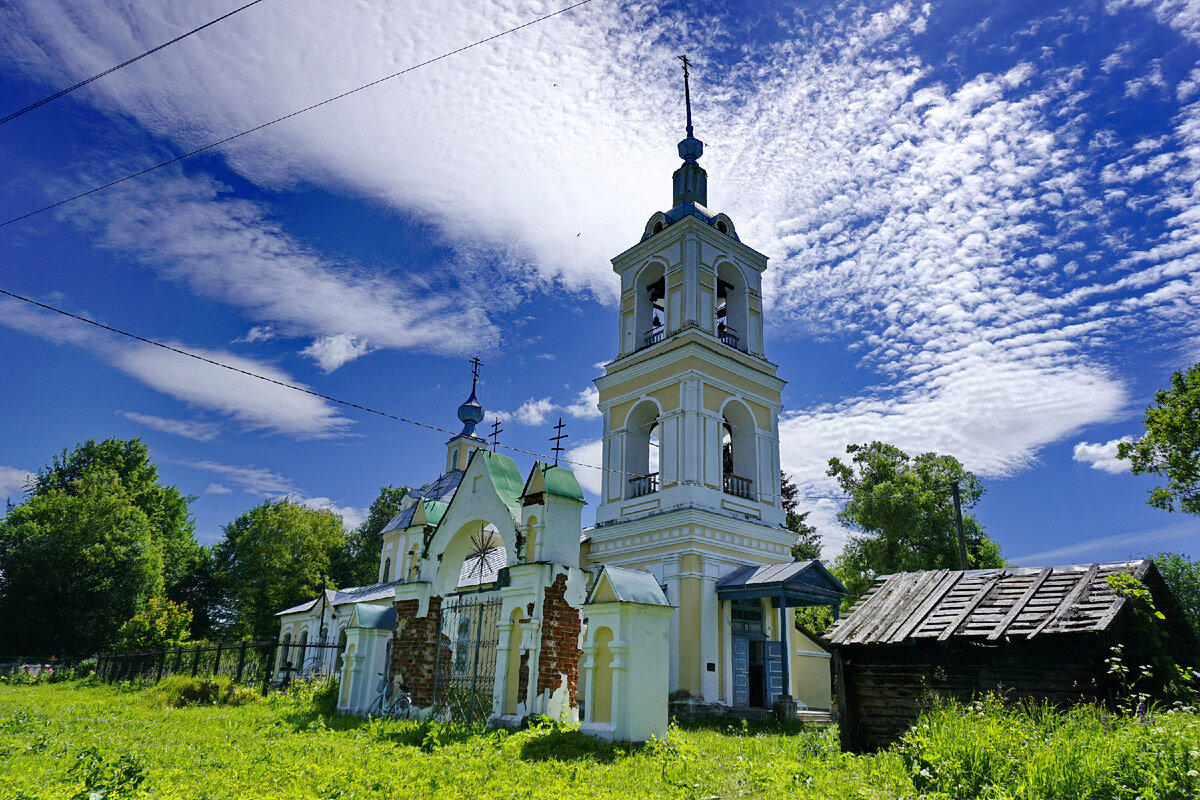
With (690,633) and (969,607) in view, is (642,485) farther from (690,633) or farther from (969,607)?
(969,607)

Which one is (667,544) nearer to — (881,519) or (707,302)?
(707,302)

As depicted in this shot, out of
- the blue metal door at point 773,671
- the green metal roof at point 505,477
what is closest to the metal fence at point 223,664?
the green metal roof at point 505,477

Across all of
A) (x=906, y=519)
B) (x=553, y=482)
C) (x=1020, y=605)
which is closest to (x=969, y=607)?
(x=1020, y=605)

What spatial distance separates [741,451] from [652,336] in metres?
4.22

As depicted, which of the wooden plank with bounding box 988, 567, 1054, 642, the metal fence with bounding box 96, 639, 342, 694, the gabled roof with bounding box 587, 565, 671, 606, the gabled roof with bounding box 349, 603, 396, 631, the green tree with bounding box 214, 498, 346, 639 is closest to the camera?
the wooden plank with bounding box 988, 567, 1054, 642

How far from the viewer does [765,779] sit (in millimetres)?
7852

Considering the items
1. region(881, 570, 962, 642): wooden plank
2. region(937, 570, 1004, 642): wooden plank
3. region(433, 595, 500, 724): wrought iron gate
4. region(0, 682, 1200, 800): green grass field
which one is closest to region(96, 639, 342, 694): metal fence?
region(433, 595, 500, 724): wrought iron gate

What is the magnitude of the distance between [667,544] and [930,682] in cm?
921

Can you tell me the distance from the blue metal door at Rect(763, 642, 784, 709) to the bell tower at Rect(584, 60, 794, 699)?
1276 mm

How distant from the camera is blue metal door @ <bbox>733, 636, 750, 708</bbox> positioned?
16609 millimetres

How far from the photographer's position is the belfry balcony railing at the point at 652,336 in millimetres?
20438

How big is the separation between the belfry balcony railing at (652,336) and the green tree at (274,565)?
3193cm

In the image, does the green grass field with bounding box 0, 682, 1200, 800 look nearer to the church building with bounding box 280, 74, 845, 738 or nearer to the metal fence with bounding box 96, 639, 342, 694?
the church building with bounding box 280, 74, 845, 738

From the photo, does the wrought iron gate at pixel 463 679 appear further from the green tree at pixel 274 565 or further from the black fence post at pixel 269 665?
the green tree at pixel 274 565
